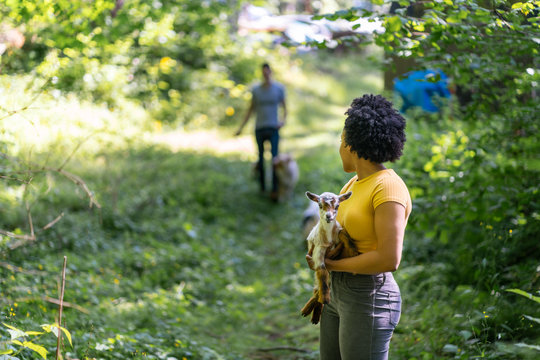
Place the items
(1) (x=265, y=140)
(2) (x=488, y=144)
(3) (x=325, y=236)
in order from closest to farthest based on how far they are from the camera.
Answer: (3) (x=325, y=236) < (2) (x=488, y=144) < (1) (x=265, y=140)

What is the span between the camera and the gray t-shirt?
989 centimetres

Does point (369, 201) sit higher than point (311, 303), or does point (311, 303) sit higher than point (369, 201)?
point (369, 201)

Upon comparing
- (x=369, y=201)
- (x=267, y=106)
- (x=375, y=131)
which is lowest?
(x=267, y=106)

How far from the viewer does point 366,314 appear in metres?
2.68

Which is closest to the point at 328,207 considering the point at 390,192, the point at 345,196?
the point at 345,196

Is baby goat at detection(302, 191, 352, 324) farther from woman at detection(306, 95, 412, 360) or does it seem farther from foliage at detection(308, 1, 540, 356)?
foliage at detection(308, 1, 540, 356)

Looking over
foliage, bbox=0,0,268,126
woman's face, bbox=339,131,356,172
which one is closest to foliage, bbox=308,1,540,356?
woman's face, bbox=339,131,356,172

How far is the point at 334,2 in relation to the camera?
26.2 metres

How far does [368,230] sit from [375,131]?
507mm

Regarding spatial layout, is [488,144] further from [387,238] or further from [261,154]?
[261,154]

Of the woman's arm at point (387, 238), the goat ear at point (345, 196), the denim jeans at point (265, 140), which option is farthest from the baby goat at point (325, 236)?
the denim jeans at point (265, 140)

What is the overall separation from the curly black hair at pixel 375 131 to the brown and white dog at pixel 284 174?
7643 millimetres

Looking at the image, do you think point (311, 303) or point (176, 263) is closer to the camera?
point (311, 303)

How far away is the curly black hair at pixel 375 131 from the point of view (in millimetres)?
2684
